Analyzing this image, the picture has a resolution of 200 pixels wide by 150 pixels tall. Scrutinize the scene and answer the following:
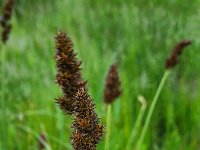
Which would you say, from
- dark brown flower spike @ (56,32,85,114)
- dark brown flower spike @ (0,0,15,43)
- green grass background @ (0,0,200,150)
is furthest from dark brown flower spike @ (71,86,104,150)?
green grass background @ (0,0,200,150)

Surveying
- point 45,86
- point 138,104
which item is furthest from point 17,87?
point 138,104

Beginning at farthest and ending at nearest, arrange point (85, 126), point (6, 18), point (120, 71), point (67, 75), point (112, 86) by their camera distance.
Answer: point (120, 71) → point (6, 18) → point (112, 86) → point (67, 75) → point (85, 126)

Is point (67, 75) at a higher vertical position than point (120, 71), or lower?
lower

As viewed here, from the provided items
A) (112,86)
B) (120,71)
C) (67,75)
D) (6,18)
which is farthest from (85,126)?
(120,71)

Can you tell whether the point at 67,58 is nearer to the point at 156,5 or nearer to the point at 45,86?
the point at 45,86

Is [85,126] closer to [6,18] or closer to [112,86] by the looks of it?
[112,86]

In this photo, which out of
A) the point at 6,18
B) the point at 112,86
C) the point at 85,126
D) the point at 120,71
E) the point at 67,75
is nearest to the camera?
the point at 85,126

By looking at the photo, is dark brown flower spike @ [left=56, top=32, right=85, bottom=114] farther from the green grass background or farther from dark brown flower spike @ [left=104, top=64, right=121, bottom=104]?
the green grass background
